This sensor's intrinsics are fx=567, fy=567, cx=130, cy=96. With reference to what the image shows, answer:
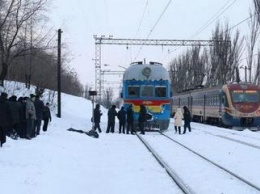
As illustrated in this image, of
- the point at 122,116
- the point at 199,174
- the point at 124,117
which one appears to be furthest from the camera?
the point at 124,117

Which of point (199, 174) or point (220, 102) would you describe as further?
point (220, 102)

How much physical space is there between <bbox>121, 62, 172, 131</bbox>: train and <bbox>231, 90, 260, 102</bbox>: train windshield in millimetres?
6280

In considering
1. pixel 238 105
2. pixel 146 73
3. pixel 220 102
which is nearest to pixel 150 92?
pixel 146 73

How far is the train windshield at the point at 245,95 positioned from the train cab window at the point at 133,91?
25.4 ft

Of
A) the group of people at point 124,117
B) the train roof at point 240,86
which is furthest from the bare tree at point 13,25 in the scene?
the train roof at point 240,86

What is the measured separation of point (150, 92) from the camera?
3209 centimetres

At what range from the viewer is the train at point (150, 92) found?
104 ft

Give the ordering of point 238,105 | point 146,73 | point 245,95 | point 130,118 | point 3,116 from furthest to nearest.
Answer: point 245,95
point 238,105
point 146,73
point 130,118
point 3,116

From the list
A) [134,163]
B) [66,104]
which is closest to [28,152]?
[134,163]

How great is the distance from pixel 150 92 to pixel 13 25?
9420 mm

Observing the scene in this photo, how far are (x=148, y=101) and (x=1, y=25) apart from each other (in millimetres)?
9200

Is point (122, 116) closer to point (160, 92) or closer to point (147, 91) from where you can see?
point (147, 91)

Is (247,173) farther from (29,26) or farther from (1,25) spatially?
(29,26)

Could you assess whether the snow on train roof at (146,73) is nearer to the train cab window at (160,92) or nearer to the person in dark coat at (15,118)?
the train cab window at (160,92)
